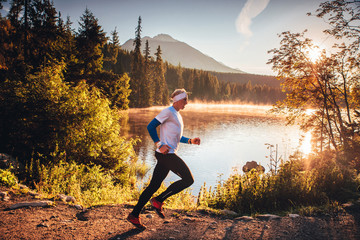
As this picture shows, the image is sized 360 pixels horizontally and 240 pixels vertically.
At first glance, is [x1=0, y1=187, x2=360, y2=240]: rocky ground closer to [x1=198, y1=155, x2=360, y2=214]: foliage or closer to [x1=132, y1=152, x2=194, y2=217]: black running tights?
[x1=132, y1=152, x2=194, y2=217]: black running tights

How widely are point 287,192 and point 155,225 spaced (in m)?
3.60

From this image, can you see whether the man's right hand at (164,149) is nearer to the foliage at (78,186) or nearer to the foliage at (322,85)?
the foliage at (78,186)

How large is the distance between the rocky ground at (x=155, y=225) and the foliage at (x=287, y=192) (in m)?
0.74

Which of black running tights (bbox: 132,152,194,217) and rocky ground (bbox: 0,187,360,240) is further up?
black running tights (bbox: 132,152,194,217)

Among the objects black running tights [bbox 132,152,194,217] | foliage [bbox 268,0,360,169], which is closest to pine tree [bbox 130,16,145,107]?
foliage [bbox 268,0,360,169]

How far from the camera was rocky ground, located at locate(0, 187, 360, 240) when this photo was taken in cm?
363

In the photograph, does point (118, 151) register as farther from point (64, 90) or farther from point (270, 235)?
point (270, 235)

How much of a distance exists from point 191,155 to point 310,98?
11430 millimetres

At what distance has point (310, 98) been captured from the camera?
34.9 ft

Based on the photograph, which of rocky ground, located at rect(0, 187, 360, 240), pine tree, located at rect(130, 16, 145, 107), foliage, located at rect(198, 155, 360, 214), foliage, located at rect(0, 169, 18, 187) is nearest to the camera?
rocky ground, located at rect(0, 187, 360, 240)

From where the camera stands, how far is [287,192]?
19.0ft

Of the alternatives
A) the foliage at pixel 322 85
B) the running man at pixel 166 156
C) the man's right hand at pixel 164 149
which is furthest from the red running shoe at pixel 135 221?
the foliage at pixel 322 85

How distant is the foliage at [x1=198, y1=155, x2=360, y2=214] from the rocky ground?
0.74 meters

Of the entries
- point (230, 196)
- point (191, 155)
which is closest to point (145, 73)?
point (191, 155)
